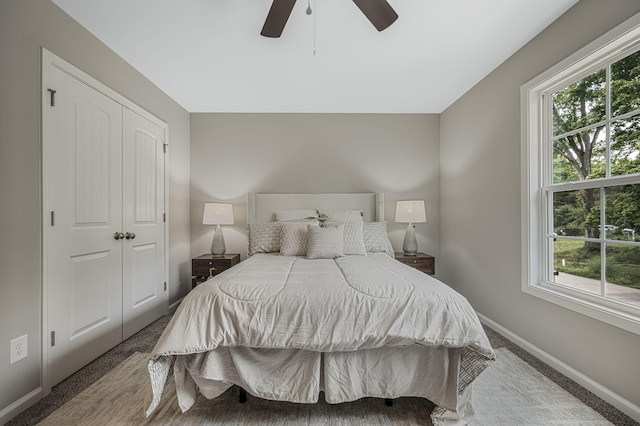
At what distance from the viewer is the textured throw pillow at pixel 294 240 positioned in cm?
292

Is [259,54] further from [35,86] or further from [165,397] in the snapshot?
[165,397]

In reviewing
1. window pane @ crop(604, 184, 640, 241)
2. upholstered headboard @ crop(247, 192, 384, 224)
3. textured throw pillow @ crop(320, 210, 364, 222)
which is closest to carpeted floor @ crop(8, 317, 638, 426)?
window pane @ crop(604, 184, 640, 241)

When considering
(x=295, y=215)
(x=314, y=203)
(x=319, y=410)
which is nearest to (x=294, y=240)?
(x=295, y=215)

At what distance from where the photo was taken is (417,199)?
404 centimetres

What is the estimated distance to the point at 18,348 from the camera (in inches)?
66.8

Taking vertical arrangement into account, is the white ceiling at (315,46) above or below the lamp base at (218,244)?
above

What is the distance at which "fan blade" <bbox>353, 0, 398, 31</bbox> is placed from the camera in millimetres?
1605

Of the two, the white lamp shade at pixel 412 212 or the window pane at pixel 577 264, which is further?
the white lamp shade at pixel 412 212

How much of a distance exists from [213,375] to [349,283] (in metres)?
0.88

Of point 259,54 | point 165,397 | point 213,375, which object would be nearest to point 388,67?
point 259,54

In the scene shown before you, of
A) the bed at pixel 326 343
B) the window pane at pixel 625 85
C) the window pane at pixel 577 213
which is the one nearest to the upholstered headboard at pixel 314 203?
the window pane at pixel 577 213

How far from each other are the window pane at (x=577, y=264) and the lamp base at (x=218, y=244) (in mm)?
3272

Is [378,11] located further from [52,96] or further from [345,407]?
[345,407]

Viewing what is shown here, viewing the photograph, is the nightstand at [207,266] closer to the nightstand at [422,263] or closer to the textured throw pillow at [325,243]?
the textured throw pillow at [325,243]
